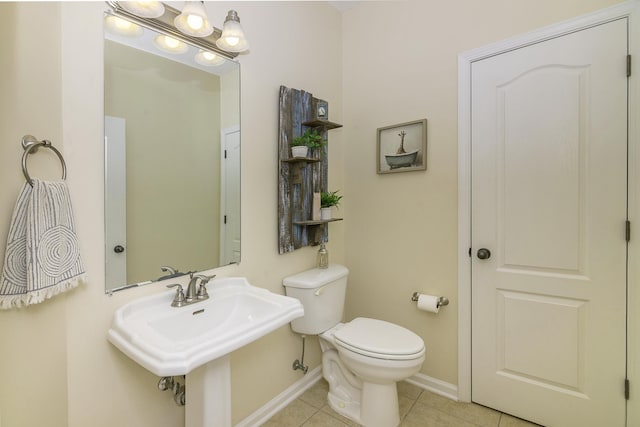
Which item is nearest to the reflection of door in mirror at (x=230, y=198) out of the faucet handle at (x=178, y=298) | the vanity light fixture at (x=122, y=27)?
the faucet handle at (x=178, y=298)

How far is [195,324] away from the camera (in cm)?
125

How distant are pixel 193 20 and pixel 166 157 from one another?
0.57 metres

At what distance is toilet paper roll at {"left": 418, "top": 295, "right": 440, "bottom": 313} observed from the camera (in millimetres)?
1831

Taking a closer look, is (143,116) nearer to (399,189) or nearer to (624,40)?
(399,189)

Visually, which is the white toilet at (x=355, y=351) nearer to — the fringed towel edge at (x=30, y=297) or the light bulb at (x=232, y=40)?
the fringed towel edge at (x=30, y=297)

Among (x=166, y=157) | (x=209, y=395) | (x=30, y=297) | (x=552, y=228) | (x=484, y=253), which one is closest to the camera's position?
(x=30, y=297)

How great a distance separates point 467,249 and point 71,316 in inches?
75.3

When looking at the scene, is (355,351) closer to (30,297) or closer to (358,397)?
(358,397)

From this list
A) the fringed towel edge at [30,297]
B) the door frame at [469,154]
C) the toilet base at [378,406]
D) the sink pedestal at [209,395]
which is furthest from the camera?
the toilet base at [378,406]

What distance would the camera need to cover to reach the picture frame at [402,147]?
6.35ft

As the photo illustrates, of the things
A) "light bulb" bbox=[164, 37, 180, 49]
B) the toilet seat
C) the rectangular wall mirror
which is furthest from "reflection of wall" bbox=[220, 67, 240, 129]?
the toilet seat

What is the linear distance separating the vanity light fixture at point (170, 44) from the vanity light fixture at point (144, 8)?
121mm

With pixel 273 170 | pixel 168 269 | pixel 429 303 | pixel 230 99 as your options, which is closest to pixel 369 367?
pixel 429 303

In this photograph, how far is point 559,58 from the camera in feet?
4.99
